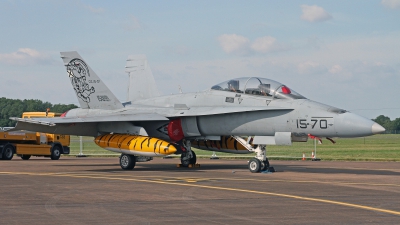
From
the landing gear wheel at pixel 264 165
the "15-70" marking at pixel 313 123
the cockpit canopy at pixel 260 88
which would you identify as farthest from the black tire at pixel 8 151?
the "15-70" marking at pixel 313 123

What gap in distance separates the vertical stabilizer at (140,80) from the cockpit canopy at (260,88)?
572cm

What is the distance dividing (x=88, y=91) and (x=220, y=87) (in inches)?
239

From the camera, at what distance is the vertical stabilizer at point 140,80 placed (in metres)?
24.7

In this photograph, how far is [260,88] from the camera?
18.7 m

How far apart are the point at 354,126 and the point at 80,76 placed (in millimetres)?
11400

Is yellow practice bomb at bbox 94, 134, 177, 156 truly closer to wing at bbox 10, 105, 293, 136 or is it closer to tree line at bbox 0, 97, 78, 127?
wing at bbox 10, 105, 293, 136

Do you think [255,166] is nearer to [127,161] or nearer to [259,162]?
[259,162]

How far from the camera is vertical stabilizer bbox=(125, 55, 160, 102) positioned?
2466 cm

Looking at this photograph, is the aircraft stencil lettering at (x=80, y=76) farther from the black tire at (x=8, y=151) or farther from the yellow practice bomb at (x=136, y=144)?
the black tire at (x=8, y=151)

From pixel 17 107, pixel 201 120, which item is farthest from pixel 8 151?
pixel 17 107

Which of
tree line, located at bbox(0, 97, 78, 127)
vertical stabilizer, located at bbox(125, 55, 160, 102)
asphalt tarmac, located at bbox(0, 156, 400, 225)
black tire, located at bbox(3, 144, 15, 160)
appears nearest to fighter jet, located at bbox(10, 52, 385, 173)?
vertical stabilizer, located at bbox(125, 55, 160, 102)

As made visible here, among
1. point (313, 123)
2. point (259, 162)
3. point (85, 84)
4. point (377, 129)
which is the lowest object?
point (259, 162)

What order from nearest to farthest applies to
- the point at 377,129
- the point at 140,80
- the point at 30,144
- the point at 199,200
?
the point at 199,200
the point at 377,129
the point at 140,80
the point at 30,144

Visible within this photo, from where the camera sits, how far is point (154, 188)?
43.6ft
